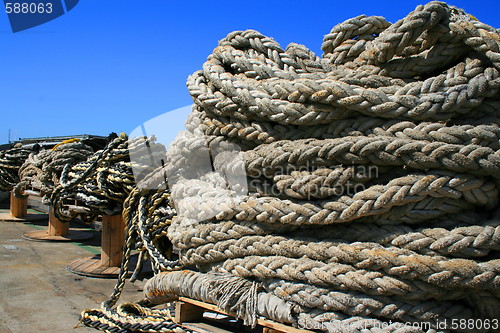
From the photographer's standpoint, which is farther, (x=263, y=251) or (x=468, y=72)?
(x=263, y=251)

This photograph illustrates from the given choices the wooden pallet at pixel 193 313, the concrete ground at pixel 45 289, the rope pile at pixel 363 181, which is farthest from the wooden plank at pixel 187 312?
the concrete ground at pixel 45 289

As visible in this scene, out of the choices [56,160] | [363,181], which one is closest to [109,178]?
[56,160]

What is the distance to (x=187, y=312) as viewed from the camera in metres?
2.05

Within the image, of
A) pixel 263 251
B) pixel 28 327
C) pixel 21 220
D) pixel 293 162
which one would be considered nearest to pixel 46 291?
pixel 28 327

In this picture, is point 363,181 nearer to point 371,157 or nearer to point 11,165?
point 371,157

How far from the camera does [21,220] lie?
23.3 ft

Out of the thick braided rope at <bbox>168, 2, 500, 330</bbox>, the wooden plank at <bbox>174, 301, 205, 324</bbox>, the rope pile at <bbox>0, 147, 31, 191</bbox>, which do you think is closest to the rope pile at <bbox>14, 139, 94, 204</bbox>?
the rope pile at <bbox>0, 147, 31, 191</bbox>

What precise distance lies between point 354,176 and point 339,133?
195 mm

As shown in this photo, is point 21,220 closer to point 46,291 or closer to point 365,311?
point 46,291

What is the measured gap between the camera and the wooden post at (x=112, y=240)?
3.88 m

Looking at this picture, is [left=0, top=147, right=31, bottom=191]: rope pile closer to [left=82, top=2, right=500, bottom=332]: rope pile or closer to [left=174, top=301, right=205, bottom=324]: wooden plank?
[left=174, top=301, right=205, bottom=324]: wooden plank

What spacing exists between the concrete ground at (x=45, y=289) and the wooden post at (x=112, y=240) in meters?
0.30

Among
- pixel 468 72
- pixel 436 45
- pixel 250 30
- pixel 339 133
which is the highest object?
pixel 250 30

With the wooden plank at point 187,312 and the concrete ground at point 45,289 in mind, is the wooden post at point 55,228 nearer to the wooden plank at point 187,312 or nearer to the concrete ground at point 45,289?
the concrete ground at point 45,289
